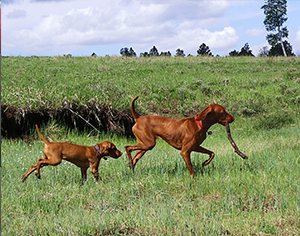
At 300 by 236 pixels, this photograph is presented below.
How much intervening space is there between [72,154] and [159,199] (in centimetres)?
135

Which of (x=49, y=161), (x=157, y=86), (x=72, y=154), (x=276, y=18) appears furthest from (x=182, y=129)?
(x=276, y=18)

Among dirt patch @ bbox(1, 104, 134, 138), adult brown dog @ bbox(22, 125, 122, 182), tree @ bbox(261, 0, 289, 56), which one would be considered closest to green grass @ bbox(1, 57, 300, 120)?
dirt patch @ bbox(1, 104, 134, 138)

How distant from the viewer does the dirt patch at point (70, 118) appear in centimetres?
1024

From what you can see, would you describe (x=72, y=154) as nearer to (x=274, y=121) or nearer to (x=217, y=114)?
(x=217, y=114)

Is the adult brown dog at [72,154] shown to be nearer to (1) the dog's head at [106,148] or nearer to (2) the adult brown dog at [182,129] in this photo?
(1) the dog's head at [106,148]

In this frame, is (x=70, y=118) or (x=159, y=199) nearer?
(x=159, y=199)

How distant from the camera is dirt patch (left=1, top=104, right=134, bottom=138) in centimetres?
1024

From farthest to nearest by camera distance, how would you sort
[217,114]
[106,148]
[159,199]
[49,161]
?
1. [217,114]
2. [159,199]
3. [106,148]
4. [49,161]

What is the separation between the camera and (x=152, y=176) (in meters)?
5.93

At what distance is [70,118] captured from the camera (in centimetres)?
1078

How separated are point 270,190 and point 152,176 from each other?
1.73 meters

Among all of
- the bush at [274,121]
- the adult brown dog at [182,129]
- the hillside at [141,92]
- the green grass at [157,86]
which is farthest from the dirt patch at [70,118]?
the adult brown dog at [182,129]

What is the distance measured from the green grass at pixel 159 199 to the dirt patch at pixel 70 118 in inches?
125

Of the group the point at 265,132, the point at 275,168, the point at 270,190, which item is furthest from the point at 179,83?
the point at 270,190
